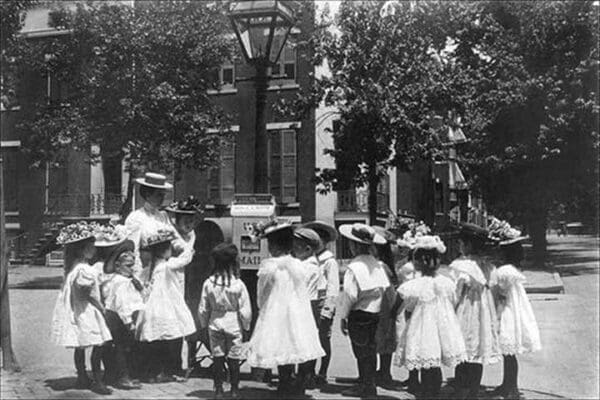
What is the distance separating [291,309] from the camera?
6000 mm

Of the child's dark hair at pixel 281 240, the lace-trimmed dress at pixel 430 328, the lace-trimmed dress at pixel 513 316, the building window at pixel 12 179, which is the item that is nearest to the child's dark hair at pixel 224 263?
the child's dark hair at pixel 281 240

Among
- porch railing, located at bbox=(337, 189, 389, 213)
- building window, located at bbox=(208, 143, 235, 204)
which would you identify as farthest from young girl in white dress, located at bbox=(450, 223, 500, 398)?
building window, located at bbox=(208, 143, 235, 204)

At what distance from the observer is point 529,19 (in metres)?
21.6

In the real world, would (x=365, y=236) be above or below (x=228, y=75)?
below

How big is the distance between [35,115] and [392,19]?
1088cm

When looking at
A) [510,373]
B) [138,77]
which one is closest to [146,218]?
[510,373]

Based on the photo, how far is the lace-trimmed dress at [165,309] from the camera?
260 inches

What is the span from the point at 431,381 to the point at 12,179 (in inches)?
929

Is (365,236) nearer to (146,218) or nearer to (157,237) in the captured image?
(157,237)

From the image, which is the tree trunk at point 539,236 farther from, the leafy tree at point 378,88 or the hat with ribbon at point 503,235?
the hat with ribbon at point 503,235

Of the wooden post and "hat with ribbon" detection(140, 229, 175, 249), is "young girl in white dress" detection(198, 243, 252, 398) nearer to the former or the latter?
"hat with ribbon" detection(140, 229, 175, 249)

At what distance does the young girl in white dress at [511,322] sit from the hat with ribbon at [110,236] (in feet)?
11.9

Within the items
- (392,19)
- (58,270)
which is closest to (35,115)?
(58,270)

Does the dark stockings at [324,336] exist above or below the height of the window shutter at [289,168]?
below
